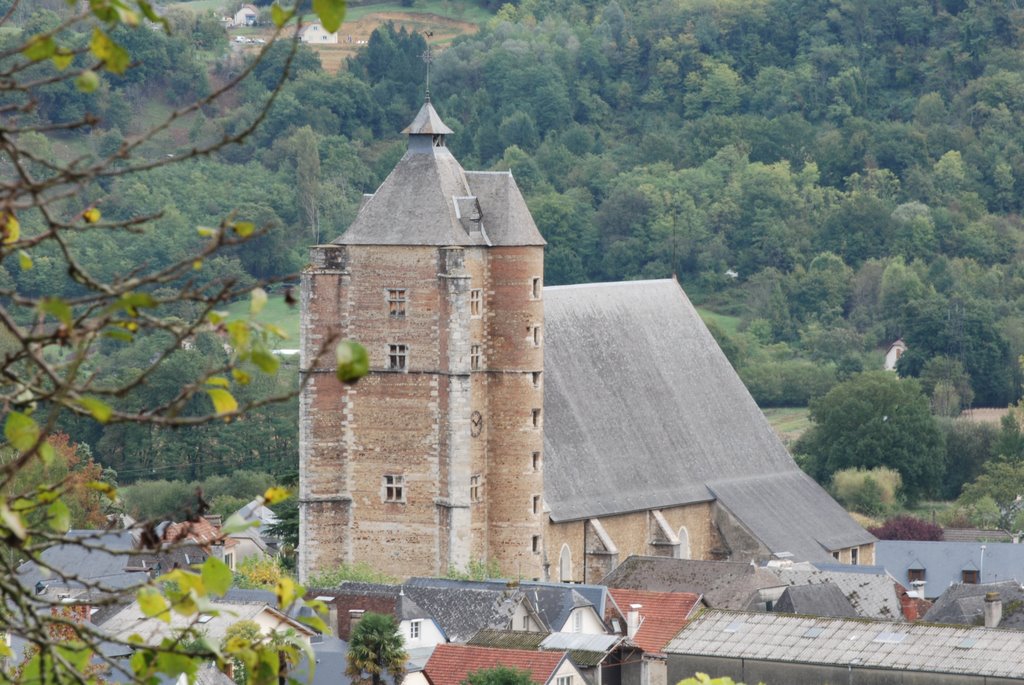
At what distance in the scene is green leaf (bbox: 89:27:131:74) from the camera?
7.55 m

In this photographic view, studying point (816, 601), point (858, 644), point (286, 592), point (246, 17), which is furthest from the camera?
point (246, 17)

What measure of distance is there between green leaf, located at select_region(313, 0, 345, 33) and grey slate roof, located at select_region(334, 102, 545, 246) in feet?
122

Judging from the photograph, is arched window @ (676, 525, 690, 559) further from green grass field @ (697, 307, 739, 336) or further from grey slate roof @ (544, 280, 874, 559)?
green grass field @ (697, 307, 739, 336)

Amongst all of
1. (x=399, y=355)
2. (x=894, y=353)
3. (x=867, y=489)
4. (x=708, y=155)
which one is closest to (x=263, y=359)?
(x=399, y=355)

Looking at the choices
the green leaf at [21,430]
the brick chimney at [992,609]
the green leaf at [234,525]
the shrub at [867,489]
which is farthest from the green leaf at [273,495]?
the shrub at [867,489]

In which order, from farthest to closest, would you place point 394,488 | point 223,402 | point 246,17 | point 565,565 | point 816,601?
point 246,17, point 565,565, point 816,601, point 394,488, point 223,402

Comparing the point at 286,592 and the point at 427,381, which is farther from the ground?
the point at 427,381

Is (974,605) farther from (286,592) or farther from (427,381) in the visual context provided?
(286,592)

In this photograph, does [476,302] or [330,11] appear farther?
[476,302]

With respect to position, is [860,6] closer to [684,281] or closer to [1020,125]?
[1020,125]

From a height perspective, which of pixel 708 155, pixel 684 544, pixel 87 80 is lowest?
pixel 87 80

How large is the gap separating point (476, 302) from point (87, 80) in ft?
125

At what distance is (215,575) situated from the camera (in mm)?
7934

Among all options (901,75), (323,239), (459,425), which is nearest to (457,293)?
(459,425)
